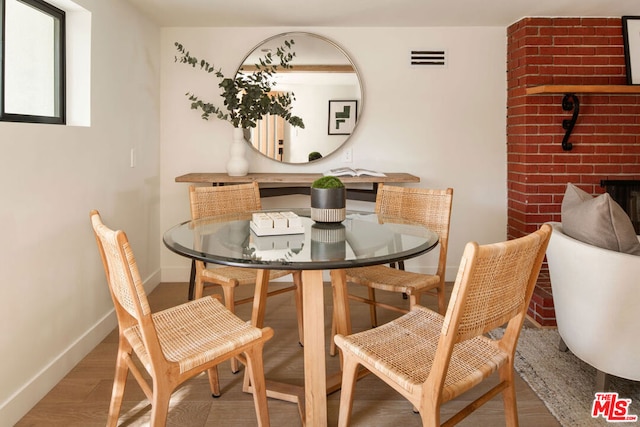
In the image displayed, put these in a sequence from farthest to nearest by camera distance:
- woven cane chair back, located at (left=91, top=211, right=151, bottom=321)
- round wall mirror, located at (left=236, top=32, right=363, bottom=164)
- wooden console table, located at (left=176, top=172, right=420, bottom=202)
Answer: round wall mirror, located at (left=236, top=32, right=363, bottom=164), wooden console table, located at (left=176, top=172, right=420, bottom=202), woven cane chair back, located at (left=91, top=211, right=151, bottom=321)

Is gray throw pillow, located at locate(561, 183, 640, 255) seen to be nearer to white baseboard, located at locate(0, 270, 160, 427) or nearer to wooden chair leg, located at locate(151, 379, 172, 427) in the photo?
wooden chair leg, located at locate(151, 379, 172, 427)

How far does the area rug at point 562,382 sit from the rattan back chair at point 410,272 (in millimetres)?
537

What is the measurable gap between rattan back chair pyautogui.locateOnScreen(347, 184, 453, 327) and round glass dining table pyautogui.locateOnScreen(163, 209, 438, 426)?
1.03 feet

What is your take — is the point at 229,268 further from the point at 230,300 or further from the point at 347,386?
the point at 347,386

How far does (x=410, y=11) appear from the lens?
3.16 meters

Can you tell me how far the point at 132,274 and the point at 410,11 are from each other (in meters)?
2.75

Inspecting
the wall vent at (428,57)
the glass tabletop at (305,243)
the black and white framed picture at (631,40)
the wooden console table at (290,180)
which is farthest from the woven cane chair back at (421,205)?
the black and white framed picture at (631,40)

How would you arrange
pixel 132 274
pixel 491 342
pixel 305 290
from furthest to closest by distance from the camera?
pixel 305 290 → pixel 491 342 → pixel 132 274

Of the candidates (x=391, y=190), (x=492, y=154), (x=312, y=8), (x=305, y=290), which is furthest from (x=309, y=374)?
(x=492, y=154)

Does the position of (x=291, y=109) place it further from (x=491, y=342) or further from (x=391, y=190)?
(x=491, y=342)

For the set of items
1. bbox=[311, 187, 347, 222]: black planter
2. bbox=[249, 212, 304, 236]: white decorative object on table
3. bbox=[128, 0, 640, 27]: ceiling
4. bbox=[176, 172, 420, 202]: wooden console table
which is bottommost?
bbox=[249, 212, 304, 236]: white decorative object on table

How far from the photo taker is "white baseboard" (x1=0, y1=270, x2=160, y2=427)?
1.77 metres
